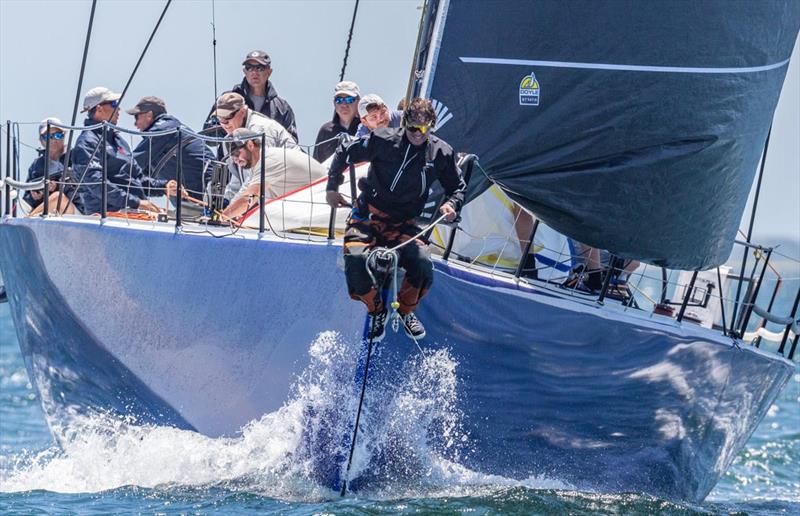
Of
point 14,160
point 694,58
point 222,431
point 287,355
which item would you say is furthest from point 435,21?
point 14,160

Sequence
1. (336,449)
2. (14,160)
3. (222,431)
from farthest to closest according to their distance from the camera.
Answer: (14,160)
(222,431)
(336,449)

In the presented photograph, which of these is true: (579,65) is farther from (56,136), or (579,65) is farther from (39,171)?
(39,171)

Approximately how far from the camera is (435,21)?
23.7ft

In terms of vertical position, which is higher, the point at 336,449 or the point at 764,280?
the point at 764,280

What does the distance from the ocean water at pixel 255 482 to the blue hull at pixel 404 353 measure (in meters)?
0.09

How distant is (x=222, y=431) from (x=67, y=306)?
150 cm

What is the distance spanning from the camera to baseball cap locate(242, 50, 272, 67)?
29.6ft

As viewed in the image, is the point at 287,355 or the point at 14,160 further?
the point at 14,160

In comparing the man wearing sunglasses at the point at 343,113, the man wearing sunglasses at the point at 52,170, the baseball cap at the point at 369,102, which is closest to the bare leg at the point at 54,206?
the man wearing sunglasses at the point at 52,170

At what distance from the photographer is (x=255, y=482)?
7090 millimetres

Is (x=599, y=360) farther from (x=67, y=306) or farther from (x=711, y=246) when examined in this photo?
(x=67, y=306)

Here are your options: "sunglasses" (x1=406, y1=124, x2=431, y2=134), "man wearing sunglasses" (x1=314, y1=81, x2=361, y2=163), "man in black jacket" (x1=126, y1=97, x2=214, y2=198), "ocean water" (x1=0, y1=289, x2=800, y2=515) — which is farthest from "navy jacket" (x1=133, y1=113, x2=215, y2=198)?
"sunglasses" (x1=406, y1=124, x2=431, y2=134)

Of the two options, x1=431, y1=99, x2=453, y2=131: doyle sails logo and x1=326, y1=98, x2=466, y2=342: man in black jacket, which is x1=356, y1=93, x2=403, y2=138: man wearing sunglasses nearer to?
x1=431, y1=99, x2=453, y2=131: doyle sails logo

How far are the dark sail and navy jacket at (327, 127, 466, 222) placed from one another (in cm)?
63
